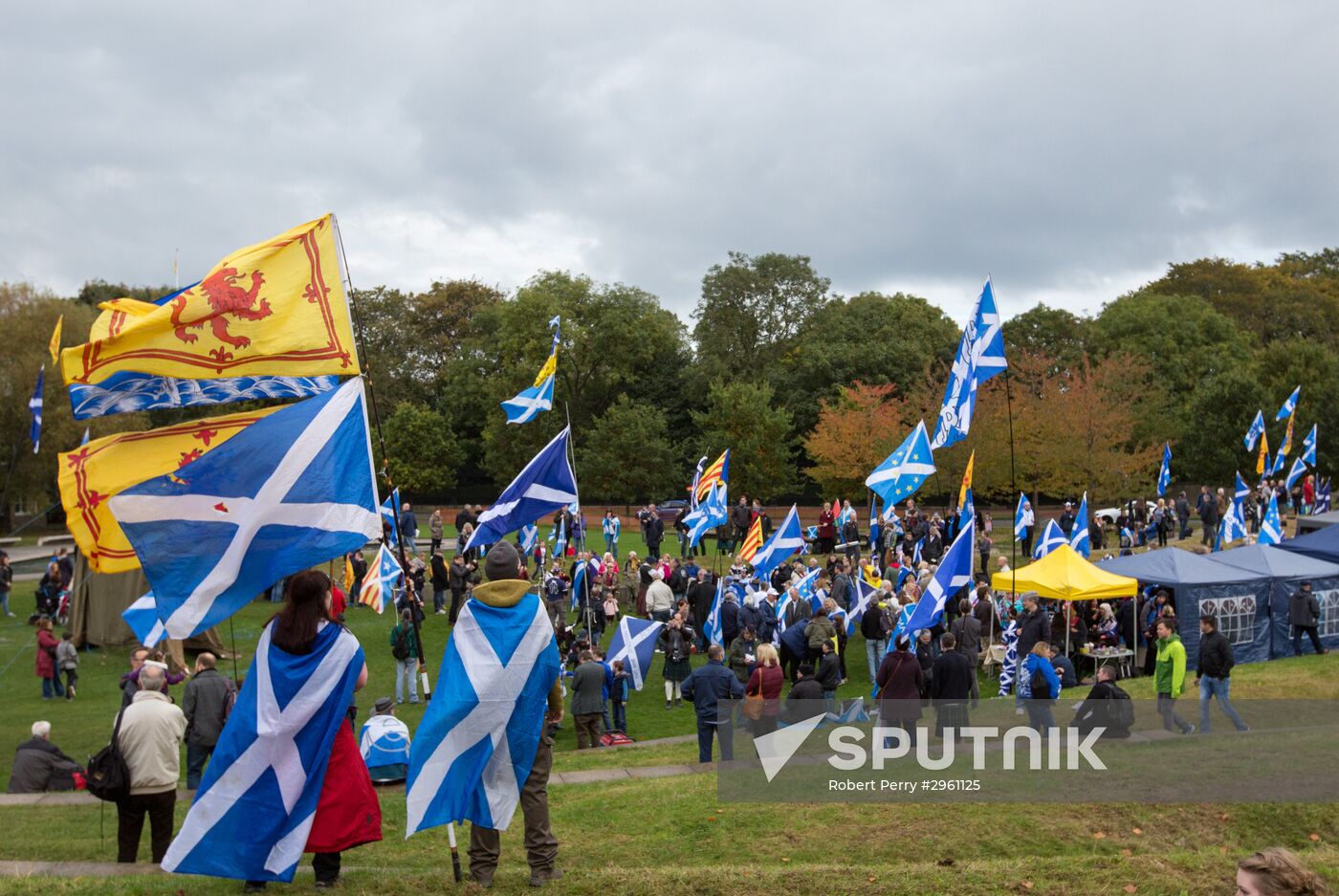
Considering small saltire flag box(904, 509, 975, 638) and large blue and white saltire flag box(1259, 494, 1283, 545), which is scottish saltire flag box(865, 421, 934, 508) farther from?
large blue and white saltire flag box(1259, 494, 1283, 545)

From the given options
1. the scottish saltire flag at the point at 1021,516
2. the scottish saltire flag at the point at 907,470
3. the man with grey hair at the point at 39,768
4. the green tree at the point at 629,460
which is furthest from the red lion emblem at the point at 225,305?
the green tree at the point at 629,460

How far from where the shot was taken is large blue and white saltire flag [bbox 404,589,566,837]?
652cm

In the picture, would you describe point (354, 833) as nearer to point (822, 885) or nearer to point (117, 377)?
point (822, 885)

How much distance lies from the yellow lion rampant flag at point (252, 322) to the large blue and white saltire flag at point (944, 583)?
32.3 feet

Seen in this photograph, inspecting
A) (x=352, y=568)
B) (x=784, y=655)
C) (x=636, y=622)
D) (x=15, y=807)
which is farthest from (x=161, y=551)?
(x=352, y=568)

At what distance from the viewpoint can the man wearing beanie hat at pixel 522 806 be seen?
6.57 meters

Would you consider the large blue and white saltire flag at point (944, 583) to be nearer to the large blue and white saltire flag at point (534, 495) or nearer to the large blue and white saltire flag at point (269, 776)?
the large blue and white saltire flag at point (534, 495)

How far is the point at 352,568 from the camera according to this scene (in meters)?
30.4

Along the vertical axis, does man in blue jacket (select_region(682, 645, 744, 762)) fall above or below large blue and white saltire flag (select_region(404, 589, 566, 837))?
below

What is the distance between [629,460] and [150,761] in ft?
165

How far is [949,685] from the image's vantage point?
43.6ft

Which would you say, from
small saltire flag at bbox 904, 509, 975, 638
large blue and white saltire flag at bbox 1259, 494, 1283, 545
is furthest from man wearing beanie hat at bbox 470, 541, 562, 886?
large blue and white saltire flag at bbox 1259, 494, 1283, 545

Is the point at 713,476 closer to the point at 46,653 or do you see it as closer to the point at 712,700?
the point at 46,653

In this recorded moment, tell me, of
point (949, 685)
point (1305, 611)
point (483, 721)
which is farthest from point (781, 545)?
point (483, 721)
